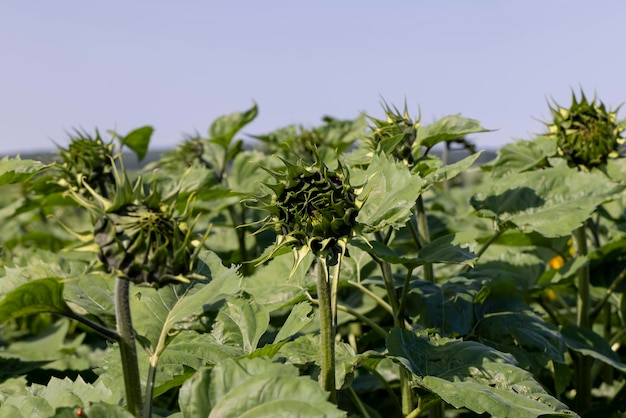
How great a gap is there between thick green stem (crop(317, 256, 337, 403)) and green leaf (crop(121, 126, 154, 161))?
228 cm

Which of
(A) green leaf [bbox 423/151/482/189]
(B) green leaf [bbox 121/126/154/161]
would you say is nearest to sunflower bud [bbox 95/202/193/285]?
(A) green leaf [bbox 423/151/482/189]

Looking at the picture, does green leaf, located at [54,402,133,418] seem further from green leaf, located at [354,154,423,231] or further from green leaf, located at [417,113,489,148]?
green leaf, located at [417,113,489,148]

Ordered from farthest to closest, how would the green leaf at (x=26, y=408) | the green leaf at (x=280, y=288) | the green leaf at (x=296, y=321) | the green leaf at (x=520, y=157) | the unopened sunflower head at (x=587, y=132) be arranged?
the green leaf at (x=520, y=157), the unopened sunflower head at (x=587, y=132), the green leaf at (x=280, y=288), the green leaf at (x=296, y=321), the green leaf at (x=26, y=408)

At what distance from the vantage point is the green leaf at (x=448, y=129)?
7.68 feet

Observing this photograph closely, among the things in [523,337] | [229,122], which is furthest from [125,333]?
[229,122]

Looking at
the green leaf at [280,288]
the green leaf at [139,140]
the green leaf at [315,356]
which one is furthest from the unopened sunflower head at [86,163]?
the green leaf at [315,356]

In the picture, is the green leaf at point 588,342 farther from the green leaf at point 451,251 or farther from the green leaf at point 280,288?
the green leaf at point 280,288

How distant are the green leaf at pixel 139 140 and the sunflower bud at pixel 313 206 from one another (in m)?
2.22

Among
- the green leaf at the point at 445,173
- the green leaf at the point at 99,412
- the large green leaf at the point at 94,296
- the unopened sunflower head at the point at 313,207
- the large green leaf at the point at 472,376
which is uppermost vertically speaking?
the unopened sunflower head at the point at 313,207

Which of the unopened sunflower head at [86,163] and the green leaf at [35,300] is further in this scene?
the unopened sunflower head at [86,163]

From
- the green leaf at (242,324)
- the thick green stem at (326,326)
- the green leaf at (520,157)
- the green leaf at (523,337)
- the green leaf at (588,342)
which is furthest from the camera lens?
the green leaf at (520,157)

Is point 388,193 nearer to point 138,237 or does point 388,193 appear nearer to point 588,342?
point 138,237

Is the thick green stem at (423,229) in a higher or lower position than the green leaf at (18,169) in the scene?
lower

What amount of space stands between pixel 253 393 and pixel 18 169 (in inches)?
38.9
